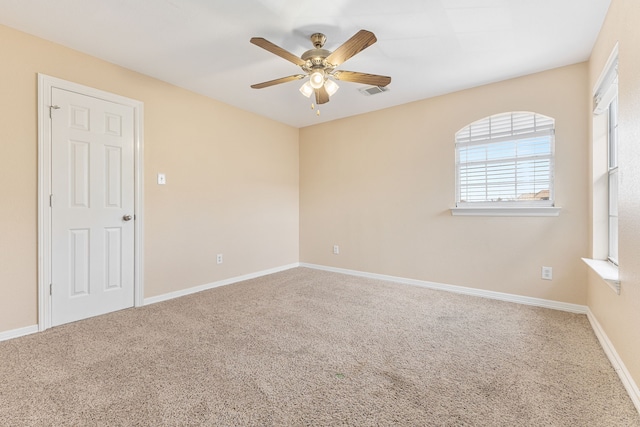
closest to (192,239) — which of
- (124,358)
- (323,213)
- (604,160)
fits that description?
(124,358)

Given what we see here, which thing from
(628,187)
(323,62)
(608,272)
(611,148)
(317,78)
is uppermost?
(323,62)

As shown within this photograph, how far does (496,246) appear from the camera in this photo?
325cm

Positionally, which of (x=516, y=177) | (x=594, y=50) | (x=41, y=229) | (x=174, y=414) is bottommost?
(x=174, y=414)

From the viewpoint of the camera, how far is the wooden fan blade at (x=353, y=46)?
1878 mm

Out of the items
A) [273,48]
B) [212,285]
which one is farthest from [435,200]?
[212,285]

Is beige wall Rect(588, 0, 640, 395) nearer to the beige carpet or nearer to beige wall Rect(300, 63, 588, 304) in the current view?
the beige carpet

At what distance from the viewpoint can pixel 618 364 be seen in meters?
1.78

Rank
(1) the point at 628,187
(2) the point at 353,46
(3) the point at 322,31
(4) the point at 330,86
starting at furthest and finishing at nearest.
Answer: (4) the point at 330,86, (3) the point at 322,31, (2) the point at 353,46, (1) the point at 628,187

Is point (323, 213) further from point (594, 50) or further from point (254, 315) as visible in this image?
point (594, 50)

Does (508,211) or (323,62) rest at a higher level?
(323,62)

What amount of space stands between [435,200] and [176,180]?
10.4 ft

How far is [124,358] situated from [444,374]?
2.12 metres

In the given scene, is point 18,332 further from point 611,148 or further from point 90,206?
point 611,148

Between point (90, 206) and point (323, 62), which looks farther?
point (90, 206)
